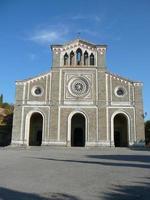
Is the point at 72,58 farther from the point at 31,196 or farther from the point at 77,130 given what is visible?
the point at 31,196

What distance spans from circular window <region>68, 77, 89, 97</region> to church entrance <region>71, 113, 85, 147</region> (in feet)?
10.1

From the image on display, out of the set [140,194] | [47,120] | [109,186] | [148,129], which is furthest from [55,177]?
[148,129]

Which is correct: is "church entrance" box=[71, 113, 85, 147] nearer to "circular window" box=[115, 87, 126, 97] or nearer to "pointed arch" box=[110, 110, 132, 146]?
"pointed arch" box=[110, 110, 132, 146]

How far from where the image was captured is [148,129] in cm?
4706

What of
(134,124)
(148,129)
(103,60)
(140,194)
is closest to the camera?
(140,194)

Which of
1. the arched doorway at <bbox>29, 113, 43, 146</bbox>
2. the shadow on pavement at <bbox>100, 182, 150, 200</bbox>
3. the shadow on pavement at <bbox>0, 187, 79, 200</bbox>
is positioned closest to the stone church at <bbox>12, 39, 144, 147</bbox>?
the arched doorway at <bbox>29, 113, 43, 146</bbox>

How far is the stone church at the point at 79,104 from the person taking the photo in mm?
35500

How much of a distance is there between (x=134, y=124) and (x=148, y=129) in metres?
12.4

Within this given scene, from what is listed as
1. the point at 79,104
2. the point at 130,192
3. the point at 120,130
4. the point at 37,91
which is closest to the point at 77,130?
the point at 79,104

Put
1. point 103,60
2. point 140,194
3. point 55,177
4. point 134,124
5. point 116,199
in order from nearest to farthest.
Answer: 1. point 116,199
2. point 140,194
3. point 55,177
4. point 134,124
5. point 103,60

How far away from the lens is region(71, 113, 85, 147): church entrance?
1514 inches

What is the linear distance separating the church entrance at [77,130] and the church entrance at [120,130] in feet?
14.5

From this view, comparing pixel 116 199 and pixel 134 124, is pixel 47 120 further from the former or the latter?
pixel 116 199

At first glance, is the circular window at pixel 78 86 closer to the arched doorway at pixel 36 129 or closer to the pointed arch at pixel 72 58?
the pointed arch at pixel 72 58
